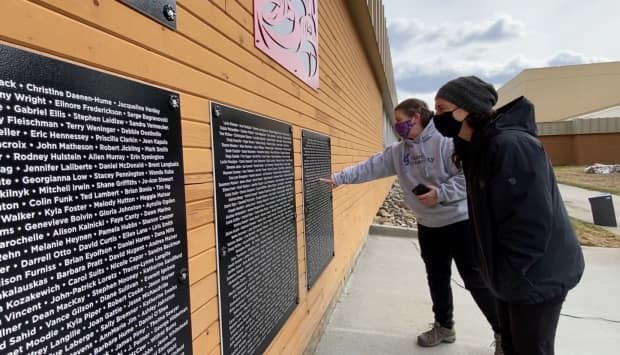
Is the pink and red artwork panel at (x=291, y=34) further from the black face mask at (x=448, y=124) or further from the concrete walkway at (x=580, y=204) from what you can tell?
the concrete walkway at (x=580, y=204)

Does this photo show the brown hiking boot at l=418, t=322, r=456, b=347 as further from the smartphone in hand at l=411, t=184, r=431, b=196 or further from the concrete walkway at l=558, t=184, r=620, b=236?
the concrete walkway at l=558, t=184, r=620, b=236

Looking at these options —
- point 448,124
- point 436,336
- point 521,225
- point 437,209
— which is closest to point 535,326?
point 521,225

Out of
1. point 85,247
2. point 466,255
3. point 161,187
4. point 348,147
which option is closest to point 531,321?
point 466,255

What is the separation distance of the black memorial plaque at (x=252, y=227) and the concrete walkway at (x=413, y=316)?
57.1 inches

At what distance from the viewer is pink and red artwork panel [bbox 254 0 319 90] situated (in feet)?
8.03

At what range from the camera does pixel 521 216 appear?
6.34ft

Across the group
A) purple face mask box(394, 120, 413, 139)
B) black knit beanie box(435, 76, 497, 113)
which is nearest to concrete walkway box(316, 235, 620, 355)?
purple face mask box(394, 120, 413, 139)

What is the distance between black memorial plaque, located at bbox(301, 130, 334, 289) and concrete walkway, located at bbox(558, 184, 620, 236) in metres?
9.13

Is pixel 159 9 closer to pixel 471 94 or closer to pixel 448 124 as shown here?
pixel 471 94

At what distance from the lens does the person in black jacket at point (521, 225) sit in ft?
6.36

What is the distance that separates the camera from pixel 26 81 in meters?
0.90

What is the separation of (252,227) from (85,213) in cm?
111

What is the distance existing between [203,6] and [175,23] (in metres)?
0.28

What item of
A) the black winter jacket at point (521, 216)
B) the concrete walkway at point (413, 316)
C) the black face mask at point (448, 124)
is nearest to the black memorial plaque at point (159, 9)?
the black winter jacket at point (521, 216)
